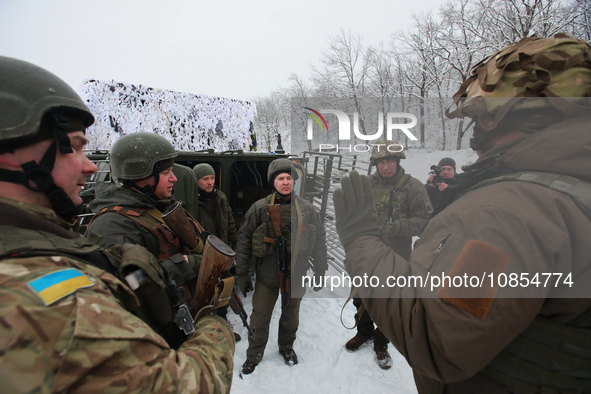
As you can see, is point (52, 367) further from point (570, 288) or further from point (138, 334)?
point (570, 288)

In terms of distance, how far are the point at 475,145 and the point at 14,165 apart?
1554 millimetres

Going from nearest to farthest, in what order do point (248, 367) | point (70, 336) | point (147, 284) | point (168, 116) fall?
point (70, 336) → point (147, 284) → point (248, 367) → point (168, 116)

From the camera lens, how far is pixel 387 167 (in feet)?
4.29

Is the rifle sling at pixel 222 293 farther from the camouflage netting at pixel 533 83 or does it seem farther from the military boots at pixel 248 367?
the military boots at pixel 248 367

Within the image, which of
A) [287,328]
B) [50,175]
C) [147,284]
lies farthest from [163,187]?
[287,328]

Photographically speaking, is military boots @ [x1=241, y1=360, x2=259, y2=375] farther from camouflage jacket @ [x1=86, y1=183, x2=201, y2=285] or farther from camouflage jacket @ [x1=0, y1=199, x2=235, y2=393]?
camouflage jacket @ [x1=0, y1=199, x2=235, y2=393]

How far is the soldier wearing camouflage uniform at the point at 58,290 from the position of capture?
605 millimetres

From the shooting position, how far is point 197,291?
143cm

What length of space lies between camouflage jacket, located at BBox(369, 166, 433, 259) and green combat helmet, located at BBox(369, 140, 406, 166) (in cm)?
6

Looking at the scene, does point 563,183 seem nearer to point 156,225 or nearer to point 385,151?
point 385,151

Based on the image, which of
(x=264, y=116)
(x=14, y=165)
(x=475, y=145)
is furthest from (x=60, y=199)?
(x=264, y=116)

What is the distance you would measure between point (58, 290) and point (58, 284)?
19 millimetres

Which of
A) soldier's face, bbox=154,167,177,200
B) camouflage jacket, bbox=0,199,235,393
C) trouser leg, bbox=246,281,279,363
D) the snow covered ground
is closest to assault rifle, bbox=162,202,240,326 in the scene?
camouflage jacket, bbox=0,199,235,393

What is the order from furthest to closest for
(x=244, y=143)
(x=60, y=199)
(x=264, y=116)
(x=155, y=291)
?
(x=264, y=116) → (x=244, y=143) → (x=155, y=291) → (x=60, y=199)
